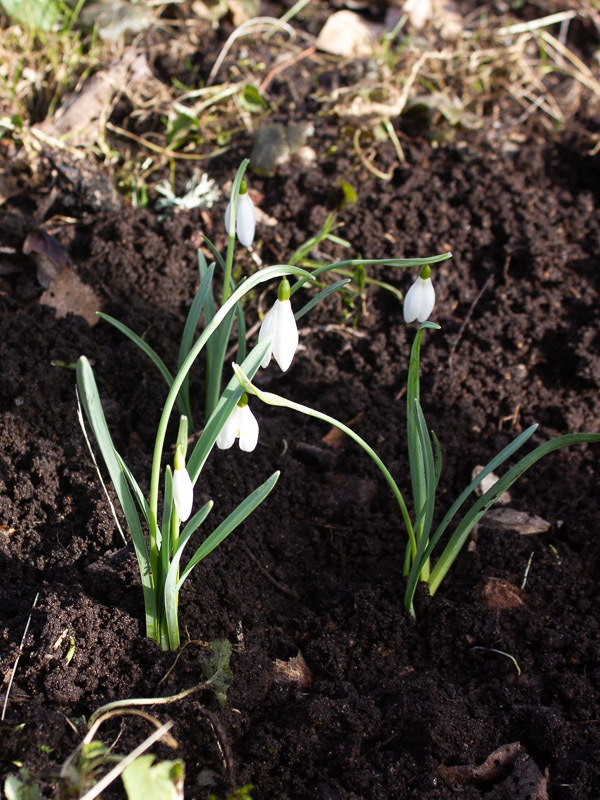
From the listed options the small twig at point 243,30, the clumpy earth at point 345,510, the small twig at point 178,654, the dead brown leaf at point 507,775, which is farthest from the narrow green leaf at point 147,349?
the small twig at point 243,30

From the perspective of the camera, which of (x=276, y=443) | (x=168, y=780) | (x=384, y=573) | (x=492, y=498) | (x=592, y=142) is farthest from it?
(x=592, y=142)

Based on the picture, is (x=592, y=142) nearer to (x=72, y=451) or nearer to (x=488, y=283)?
(x=488, y=283)

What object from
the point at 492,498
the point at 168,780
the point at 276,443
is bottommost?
the point at 276,443

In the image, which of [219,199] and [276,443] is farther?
[219,199]

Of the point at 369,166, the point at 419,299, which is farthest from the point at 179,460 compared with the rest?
the point at 369,166

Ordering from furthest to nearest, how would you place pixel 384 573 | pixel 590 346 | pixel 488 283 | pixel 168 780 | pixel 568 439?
pixel 488 283 → pixel 590 346 → pixel 384 573 → pixel 568 439 → pixel 168 780

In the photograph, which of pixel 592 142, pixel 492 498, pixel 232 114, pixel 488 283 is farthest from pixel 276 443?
pixel 592 142
